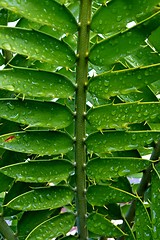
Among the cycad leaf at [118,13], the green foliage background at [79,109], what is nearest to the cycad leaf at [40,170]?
the green foliage background at [79,109]

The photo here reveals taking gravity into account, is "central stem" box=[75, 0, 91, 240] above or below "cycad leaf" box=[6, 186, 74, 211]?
above

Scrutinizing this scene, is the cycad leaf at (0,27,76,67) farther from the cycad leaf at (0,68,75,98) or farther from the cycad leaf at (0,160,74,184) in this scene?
the cycad leaf at (0,160,74,184)

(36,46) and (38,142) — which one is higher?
(36,46)

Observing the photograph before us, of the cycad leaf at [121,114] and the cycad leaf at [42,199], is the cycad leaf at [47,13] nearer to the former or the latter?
the cycad leaf at [121,114]

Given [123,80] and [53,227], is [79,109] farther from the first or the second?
[53,227]

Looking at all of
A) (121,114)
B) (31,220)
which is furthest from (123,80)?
(31,220)

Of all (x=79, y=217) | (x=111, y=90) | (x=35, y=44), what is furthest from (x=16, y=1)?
(x=79, y=217)

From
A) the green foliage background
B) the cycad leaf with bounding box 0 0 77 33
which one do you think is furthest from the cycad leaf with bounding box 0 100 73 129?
the cycad leaf with bounding box 0 0 77 33

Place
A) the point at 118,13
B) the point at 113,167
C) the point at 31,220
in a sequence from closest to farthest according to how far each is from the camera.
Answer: the point at 118,13
the point at 113,167
the point at 31,220

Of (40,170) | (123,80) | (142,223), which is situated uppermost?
Result: (123,80)
